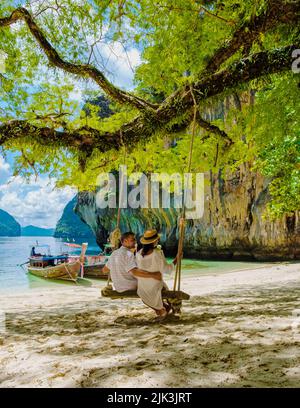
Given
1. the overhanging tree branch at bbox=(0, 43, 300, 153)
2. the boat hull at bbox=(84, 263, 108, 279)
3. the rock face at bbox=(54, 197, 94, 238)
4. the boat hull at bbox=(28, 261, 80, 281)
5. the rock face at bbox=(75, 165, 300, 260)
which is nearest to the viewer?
the overhanging tree branch at bbox=(0, 43, 300, 153)

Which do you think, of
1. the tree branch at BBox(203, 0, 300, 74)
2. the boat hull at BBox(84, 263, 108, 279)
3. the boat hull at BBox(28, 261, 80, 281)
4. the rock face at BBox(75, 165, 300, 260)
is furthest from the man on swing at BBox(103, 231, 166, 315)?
the rock face at BBox(75, 165, 300, 260)

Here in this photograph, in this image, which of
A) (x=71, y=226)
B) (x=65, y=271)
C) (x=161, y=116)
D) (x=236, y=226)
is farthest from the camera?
(x=71, y=226)

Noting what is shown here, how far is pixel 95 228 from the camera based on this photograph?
40.9m

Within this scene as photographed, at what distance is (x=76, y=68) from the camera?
5703mm

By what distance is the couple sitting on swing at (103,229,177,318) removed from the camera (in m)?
4.25

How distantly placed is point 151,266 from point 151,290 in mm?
326

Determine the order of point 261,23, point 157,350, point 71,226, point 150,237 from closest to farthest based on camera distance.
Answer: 1. point 157,350
2. point 261,23
3. point 150,237
4. point 71,226

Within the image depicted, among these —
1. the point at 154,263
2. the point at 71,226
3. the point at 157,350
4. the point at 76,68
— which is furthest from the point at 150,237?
the point at 71,226

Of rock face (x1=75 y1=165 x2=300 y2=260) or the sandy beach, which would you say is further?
rock face (x1=75 y1=165 x2=300 y2=260)

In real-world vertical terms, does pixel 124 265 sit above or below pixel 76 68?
below

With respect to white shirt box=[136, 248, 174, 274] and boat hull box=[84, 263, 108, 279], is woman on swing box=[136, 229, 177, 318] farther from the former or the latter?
boat hull box=[84, 263, 108, 279]

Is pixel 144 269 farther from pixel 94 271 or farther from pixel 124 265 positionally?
pixel 94 271

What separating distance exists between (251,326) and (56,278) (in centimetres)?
1599
